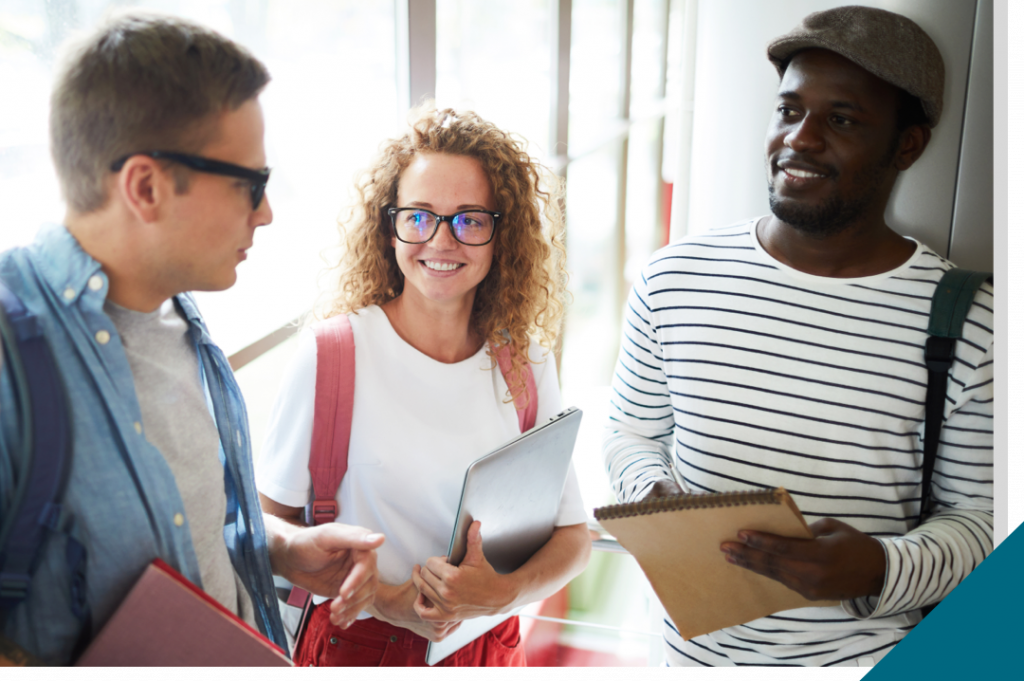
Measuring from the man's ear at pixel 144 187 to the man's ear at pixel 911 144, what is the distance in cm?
94

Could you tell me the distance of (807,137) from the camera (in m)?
0.93

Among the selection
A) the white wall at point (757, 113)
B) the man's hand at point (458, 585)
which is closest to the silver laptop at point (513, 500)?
the man's hand at point (458, 585)

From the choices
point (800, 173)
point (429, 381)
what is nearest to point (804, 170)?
point (800, 173)

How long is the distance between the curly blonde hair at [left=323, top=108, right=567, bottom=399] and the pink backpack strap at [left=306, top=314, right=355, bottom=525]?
0.36ft

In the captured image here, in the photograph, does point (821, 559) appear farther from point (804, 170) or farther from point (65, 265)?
point (65, 265)

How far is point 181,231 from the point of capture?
60 centimetres

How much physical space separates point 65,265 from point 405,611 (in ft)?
2.22

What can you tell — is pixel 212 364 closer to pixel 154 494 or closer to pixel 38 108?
pixel 154 494

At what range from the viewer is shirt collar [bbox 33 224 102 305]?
1.88 ft

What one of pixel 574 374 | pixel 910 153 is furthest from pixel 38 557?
pixel 574 374

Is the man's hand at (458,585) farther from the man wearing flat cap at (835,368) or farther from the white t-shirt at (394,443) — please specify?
the man wearing flat cap at (835,368)

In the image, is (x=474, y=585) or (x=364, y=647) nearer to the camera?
(x=474, y=585)

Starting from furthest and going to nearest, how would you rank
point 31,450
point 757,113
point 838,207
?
point 757,113
point 838,207
point 31,450

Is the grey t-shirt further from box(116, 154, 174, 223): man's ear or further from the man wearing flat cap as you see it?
the man wearing flat cap
